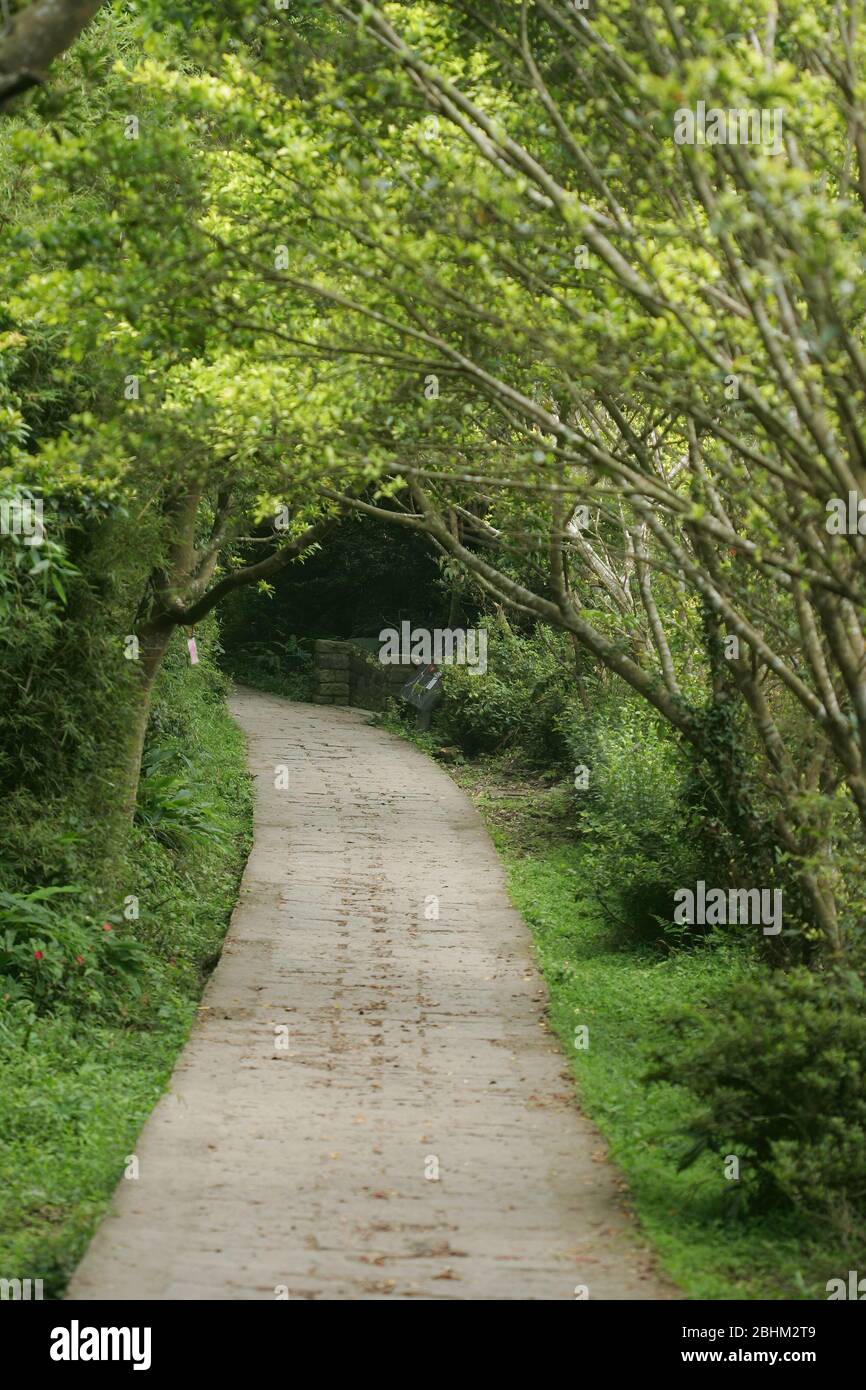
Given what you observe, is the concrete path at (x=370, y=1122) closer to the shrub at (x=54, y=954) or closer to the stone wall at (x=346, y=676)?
the shrub at (x=54, y=954)

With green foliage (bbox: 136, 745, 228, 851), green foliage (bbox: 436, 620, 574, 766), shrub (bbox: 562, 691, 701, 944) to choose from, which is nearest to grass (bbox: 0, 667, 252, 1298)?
green foliage (bbox: 136, 745, 228, 851)

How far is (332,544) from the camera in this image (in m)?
28.8

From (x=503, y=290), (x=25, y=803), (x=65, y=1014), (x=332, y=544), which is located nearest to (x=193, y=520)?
(x=25, y=803)

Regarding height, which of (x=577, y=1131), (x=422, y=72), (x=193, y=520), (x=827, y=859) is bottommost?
(x=577, y=1131)

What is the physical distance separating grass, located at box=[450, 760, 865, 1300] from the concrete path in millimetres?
175

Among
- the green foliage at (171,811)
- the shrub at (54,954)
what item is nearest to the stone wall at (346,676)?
the green foliage at (171,811)

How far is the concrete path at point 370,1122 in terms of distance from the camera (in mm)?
6043

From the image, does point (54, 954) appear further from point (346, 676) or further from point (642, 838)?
point (346, 676)

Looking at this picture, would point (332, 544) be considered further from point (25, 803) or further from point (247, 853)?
point (25, 803)

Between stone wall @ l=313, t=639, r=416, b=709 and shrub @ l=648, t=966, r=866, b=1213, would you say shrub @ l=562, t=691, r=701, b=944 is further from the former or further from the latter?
stone wall @ l=313, t=639, r=416, b=709

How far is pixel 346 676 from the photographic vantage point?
27.1 meters

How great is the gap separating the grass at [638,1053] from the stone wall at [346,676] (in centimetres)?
798

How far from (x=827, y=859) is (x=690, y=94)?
439 centimetres
